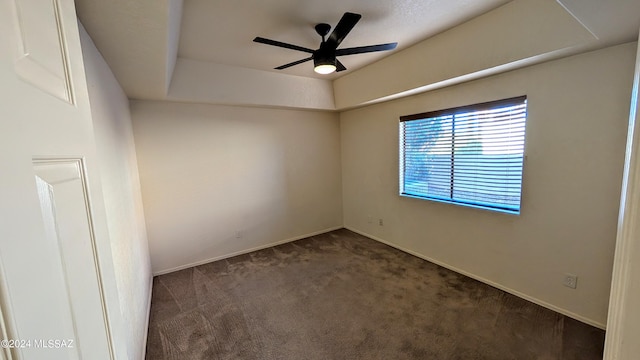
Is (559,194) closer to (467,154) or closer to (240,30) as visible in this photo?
(467,154)

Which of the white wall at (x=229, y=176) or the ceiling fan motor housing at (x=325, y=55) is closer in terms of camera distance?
the ceiling fan motor housing at (x=325, y=55)

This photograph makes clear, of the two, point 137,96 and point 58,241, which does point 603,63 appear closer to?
point 58,241

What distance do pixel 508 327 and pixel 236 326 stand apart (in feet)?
7.48

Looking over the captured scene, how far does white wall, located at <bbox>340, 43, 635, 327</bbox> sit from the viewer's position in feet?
6.40

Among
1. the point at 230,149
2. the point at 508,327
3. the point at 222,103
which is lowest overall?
the point at 508,327

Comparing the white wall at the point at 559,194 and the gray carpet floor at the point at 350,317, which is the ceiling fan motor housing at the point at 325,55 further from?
the gray carpet floor at the point at 350,317

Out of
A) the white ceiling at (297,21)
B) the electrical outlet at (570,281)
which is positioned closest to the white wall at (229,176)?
the white ceiling at (297,21)

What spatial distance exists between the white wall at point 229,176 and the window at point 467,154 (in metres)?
1.49

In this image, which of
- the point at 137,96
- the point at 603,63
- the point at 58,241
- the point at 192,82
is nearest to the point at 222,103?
the point at 192,82

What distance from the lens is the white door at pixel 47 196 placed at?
370 mm

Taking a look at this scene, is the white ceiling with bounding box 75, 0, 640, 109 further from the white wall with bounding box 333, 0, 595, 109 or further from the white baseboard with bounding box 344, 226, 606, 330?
the white baseboard with bounding box 344, 226, 606, 330

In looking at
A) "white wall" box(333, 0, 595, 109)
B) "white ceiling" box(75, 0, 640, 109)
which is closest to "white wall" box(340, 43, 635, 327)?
"white wall" box(333, 0, 595, 109)

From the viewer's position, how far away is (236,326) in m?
2.22

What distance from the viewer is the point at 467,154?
113 inches
